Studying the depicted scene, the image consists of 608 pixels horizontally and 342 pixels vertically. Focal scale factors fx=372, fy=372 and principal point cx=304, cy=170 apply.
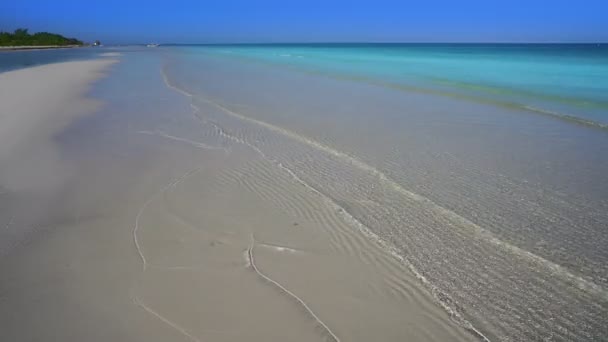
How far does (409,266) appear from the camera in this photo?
3.55 meters

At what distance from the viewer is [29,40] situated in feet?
284

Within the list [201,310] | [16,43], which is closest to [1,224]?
[201,310]

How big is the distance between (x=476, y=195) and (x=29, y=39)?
11014 cm

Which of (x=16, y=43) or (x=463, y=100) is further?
(x=16, y=43)

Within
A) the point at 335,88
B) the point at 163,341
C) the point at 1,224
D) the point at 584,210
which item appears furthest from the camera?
the point at 335,88

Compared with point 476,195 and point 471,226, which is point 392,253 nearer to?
point 471,226

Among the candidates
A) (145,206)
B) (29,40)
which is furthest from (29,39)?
(145,206)

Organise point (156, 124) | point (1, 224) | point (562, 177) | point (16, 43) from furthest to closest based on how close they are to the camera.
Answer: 1. point (16, 43)
2. point (156, 124)
3. point (562, 177)
4. point (1, 224)

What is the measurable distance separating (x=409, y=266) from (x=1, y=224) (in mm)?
4455

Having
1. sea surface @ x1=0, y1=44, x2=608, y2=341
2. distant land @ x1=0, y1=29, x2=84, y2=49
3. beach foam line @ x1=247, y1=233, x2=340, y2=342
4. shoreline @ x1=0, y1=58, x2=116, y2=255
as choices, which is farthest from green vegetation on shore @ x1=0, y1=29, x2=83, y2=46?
beach foam line @ x1=247, y1=233, x2=340, y2=342

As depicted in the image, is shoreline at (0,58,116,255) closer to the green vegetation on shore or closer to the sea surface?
the sea surface

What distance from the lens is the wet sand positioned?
9.13 ft

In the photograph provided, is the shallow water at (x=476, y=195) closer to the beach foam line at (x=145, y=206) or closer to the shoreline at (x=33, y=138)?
the beach foam line at (x=145, y=206)

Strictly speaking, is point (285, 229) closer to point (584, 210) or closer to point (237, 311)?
point (237, 311)
